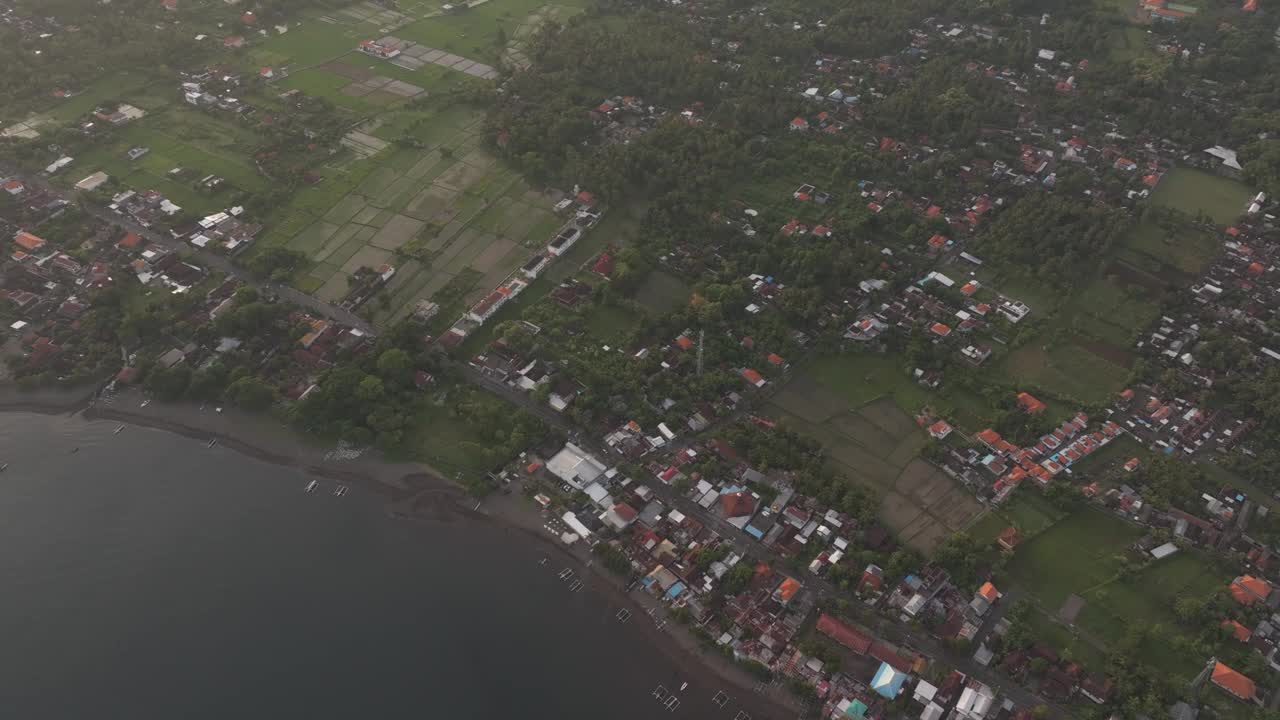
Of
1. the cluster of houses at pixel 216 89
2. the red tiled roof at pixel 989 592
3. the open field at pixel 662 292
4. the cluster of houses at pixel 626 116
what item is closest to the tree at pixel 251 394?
the open field at pixel 662 292

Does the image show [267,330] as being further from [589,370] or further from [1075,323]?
[1075,323]

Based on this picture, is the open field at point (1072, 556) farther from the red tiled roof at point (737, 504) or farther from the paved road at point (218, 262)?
the paved road at point (218, 262)

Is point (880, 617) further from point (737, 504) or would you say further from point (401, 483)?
point (401, 483)

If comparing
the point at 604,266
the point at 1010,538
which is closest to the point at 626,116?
the point at 604,266

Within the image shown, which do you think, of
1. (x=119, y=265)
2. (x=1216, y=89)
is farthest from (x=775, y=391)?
(x=1216, y=89)

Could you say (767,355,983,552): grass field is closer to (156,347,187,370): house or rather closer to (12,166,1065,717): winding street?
(12,166,1065,717): winding street

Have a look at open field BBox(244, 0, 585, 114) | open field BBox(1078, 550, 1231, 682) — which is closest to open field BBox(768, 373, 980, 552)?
open field BBox(1078, 550, 1231, 682)
